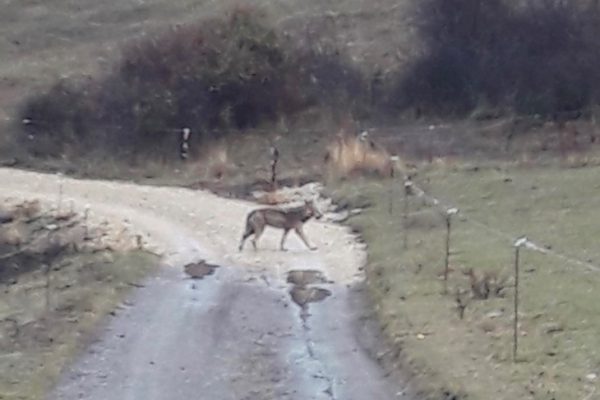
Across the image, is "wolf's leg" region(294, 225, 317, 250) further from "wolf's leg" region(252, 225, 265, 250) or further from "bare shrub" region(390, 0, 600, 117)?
"bare shrub" region(390, 0, 600, 117)

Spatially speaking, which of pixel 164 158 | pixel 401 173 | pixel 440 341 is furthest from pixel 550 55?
pixel 440 341

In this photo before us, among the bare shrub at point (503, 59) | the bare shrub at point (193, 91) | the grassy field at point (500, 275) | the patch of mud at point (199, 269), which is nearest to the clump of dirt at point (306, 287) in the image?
Result: the grassy field at point (500, 275)

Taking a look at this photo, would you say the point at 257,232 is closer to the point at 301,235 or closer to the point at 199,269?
the point at 301,235

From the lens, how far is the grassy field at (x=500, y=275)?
53.9ft

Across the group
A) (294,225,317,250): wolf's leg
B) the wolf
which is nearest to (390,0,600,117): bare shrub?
the wolf

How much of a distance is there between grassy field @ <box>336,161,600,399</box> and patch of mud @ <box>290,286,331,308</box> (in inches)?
27.5

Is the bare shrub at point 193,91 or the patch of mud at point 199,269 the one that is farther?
the bare shrub at point 193,91

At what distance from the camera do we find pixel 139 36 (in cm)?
5222

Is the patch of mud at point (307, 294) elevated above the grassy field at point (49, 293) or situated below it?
above

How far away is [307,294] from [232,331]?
107 inches

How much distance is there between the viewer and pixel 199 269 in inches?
979

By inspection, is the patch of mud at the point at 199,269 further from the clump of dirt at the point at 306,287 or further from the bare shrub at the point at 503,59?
the bare shrub at the point at 503,59

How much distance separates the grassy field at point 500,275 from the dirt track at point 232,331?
56 centimetres

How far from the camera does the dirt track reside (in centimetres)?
1714
